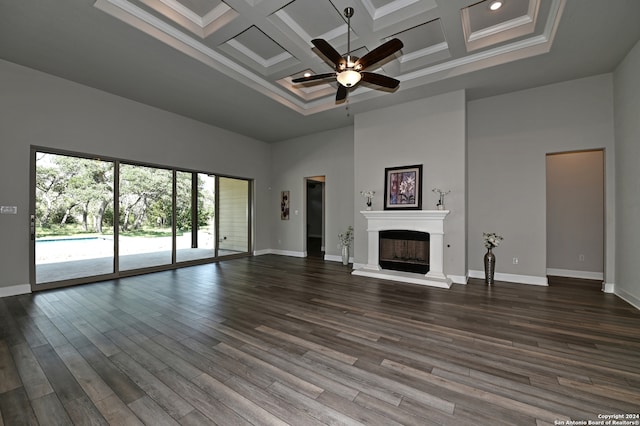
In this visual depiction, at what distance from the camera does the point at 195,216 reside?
6551mm

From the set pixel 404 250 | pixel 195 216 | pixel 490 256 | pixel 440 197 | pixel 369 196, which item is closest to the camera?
pixel 490 256

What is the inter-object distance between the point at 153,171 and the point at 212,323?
171 inches

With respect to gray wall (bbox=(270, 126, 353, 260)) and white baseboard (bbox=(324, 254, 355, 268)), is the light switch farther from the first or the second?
white baseboard (bbox=(324, 254, 355, 268))

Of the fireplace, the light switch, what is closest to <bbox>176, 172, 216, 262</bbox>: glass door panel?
the light switch

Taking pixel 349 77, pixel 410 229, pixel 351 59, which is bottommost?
pixel 410 229

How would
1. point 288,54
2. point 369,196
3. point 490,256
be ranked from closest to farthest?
1. point 288,54
2. point 490,256
3. point 369,196

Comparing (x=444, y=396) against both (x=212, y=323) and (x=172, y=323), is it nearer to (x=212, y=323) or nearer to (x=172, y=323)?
(x=212, y=323)

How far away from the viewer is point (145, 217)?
5684 mm

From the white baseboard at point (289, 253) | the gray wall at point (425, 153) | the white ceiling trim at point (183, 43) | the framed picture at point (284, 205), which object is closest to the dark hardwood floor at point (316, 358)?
the gray wall at point (425, 153)

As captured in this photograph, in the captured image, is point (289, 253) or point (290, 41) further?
point (289, 253)

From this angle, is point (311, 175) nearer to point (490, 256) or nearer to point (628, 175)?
point (490, 256)

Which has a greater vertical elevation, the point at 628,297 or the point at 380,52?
the point at 380,52

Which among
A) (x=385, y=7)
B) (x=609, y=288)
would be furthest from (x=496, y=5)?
(x=609, y=288)

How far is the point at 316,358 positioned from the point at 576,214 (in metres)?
6.27
